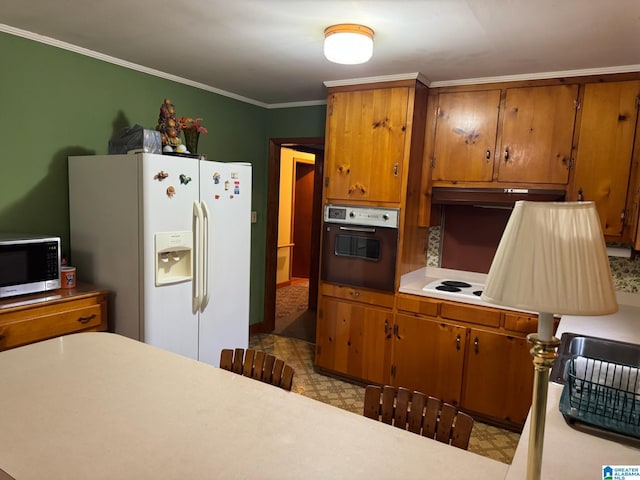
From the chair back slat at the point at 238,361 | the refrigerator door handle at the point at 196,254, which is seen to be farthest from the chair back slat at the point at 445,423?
the refrigerator door handle at the point at 196,254

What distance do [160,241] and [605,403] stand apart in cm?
220

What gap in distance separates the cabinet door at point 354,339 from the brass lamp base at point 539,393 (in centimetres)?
239

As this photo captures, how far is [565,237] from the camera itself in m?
0.71

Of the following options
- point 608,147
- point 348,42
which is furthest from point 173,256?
point 608,147

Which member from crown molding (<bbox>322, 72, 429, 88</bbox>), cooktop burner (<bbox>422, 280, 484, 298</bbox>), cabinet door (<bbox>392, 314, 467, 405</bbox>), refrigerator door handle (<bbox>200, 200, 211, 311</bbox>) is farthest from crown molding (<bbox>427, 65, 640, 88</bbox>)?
refrigerator door handle (<bbox>200, 200, 211, 311</bbox>)

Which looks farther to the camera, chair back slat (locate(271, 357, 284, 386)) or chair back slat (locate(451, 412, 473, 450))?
chair back slat (locate(271, 357, 284, 386))

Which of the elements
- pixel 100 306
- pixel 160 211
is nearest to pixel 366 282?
pixel 160 211

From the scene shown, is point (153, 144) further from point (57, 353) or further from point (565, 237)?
point (565, 237)

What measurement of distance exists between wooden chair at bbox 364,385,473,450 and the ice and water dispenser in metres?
1.64

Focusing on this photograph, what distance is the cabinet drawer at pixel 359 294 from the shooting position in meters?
3.18

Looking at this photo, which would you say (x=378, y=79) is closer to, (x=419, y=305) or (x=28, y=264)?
(x=419, y=305)

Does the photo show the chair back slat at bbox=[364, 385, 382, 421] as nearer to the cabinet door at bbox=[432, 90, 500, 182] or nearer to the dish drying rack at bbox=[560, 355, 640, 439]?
the dish drying rack at bbox=[560, 355, 640, 439]

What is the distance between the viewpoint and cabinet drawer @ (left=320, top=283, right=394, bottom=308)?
318cm

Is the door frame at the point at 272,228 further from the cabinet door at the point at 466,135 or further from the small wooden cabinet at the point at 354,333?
the cabinet door at the point at 466,135
